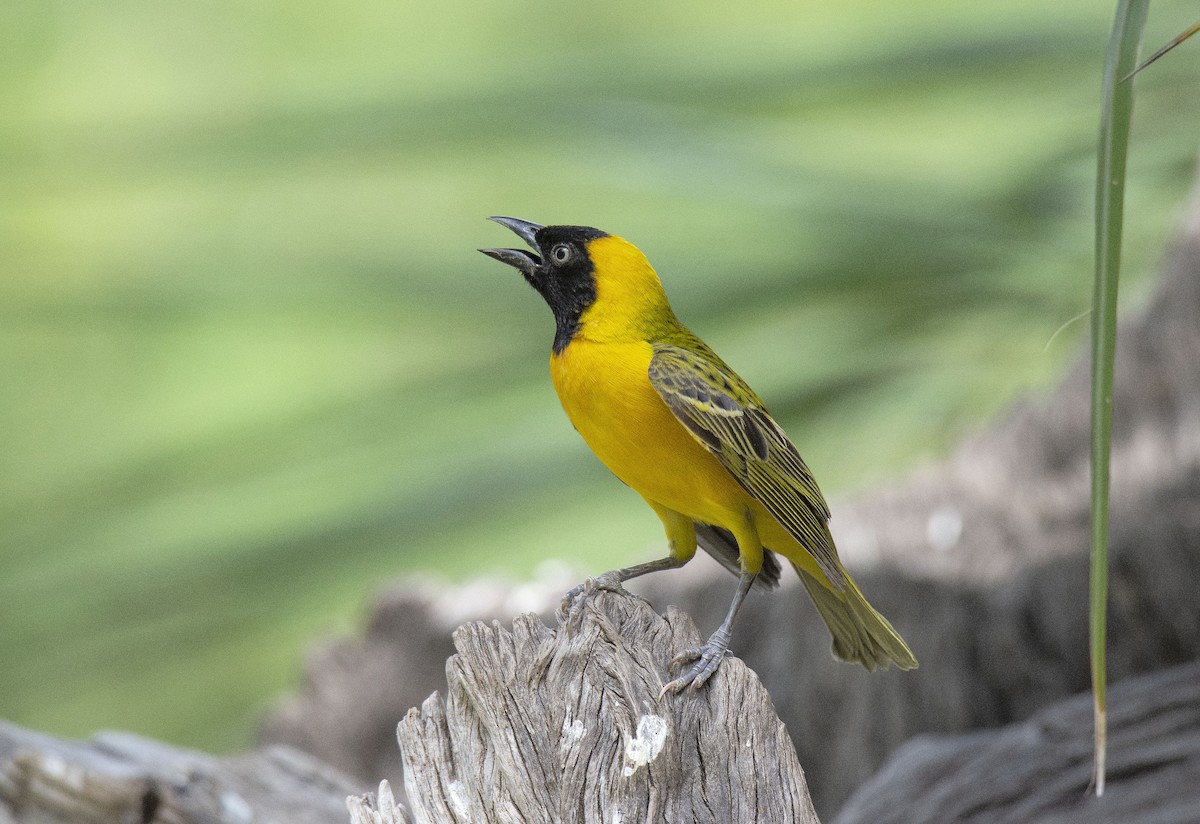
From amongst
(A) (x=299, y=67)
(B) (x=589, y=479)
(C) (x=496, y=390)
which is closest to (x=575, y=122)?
(C) (x=496, y=390)

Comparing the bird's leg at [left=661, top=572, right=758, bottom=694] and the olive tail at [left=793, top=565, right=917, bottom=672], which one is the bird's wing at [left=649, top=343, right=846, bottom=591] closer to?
the olive tail at [left=793, top=565, right=917, bottom=672]

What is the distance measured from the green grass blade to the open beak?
60.7 inches

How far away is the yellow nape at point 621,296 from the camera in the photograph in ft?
9.40

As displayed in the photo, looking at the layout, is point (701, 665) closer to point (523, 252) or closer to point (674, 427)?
point (674, 427)

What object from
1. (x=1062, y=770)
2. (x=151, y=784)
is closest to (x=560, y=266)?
(x=151, y=784)

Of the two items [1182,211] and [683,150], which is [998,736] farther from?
[1182,211]

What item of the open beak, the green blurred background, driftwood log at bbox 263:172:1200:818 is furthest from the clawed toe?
the green blurred background

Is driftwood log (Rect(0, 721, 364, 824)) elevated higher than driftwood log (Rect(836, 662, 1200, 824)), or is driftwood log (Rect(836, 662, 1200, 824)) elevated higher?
driftwood log (Rect(0, 721, 364, 824))

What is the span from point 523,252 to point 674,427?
574mm

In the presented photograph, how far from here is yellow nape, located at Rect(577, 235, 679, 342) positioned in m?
2.87

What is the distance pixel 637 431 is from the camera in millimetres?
2723

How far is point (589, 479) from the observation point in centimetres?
578

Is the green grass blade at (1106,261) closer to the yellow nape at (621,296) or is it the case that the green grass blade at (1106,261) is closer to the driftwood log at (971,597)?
the yellow nape at (621,296)

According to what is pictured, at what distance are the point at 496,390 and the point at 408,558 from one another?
4.04 ft
